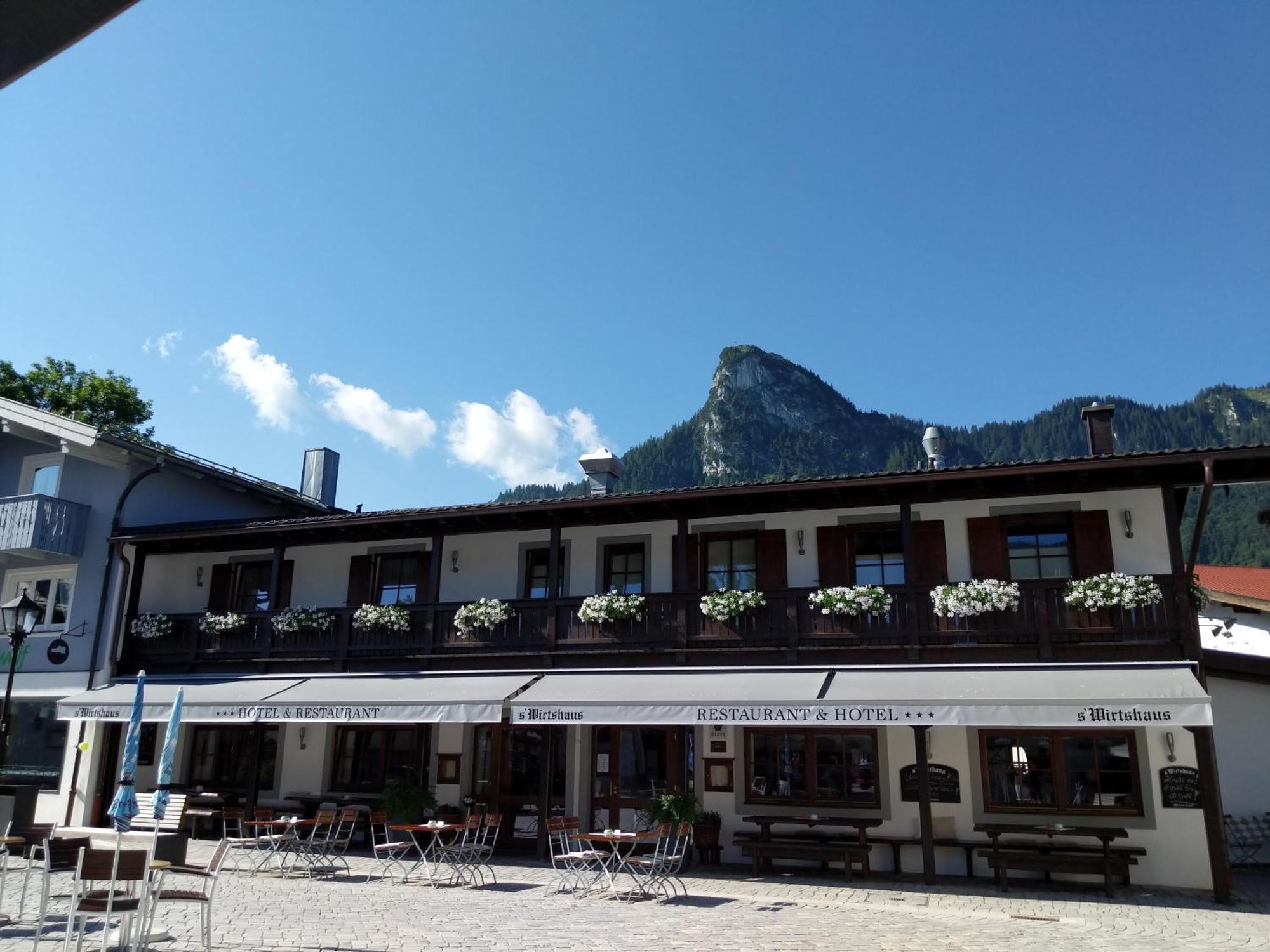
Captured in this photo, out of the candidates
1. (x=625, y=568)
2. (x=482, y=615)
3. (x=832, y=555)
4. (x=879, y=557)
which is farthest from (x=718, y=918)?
(x=625, y=568)

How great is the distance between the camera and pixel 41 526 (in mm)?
17750

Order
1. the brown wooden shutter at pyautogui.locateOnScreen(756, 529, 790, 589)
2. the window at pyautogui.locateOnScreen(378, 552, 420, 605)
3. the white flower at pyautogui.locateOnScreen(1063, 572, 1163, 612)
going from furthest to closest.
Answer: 1. the window at pyautogui.locateOnScreen(378, 552, 420, 605)
2. the brown wooden shutter at pyautogui.locateOnScreen(756, 529, 790, 589)
3. the white flower at pyautogui.locateOnScreen(1063, 572, 1163, 612)

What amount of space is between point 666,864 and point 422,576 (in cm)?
676

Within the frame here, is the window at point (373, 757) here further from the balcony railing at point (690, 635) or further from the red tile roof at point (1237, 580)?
the red tile roof at point (1237, 580)

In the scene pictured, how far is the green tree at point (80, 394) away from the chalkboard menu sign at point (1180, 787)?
27.2m

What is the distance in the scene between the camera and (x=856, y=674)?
40.7 ft

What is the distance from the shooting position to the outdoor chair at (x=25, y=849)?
9602mm

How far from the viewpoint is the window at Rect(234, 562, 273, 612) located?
1850cm

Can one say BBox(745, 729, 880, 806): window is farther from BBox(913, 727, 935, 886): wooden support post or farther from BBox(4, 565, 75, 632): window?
BBox(4, 565, 75, 632): window

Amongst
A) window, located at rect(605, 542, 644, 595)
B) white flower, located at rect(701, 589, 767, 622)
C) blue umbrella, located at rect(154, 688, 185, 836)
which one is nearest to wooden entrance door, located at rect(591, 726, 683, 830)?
white flower, located at rect(701, 589, 767, 622)

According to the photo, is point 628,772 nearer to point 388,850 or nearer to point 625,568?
point 625,568

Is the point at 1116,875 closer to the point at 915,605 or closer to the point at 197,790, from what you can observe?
the point at 915,605

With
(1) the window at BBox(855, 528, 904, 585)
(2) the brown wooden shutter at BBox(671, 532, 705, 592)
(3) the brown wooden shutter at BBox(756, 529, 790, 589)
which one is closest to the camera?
(1) the window at BBox(855, 528, 904, 585)

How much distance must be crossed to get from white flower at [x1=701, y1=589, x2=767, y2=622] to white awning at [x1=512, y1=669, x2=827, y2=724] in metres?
0.77
